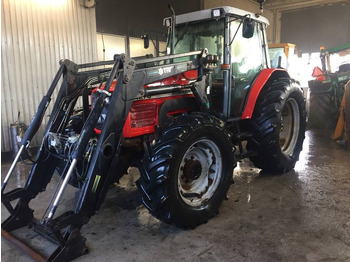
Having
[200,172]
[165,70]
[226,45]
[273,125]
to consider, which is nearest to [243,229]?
[200,172]

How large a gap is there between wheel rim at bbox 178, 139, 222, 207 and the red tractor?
10 mm

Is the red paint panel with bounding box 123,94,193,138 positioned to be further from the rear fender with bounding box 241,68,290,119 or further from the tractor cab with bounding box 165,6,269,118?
the rear fender with bounding box 241,68,290,119

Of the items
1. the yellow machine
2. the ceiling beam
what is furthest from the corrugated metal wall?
the ceiling beam

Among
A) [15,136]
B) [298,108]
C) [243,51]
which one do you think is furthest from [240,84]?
[15,136]

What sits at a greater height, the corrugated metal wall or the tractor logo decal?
the corrugated metal wall

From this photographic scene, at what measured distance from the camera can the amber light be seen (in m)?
2.88

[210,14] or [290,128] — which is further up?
[210,14]

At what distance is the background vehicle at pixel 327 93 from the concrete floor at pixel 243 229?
13.4 ft

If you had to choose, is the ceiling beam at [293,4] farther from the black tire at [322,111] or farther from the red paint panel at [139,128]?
the red paint panel at [139,128]

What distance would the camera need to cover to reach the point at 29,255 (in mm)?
2428

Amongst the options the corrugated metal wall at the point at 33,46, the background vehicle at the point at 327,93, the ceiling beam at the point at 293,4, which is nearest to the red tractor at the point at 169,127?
the corrugated metal wall at the point at 33,46

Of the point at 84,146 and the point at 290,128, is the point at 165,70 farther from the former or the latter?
the point at 290,128

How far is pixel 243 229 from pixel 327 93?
6170mm

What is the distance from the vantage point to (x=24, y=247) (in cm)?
253
